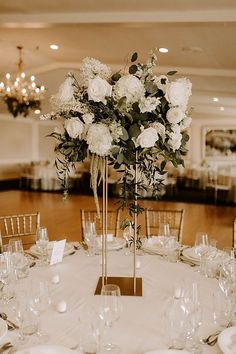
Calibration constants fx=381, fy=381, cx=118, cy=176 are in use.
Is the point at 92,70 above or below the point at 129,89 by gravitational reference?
above

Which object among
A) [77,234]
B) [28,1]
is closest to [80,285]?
[28,1]

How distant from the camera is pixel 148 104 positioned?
1.93 metres

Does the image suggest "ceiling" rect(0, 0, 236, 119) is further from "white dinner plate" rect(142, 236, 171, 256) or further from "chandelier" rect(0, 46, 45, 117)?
"white dinner plate" rect(142, 236, 171, 256)

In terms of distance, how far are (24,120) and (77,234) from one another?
33.1 ft

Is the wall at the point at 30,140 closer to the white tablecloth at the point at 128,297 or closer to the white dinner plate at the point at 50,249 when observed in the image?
the white dinner plate at the point at 50,249

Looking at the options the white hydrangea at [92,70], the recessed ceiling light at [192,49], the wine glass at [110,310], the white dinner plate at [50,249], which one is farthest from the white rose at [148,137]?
the recessed ceiling light at [192,49]

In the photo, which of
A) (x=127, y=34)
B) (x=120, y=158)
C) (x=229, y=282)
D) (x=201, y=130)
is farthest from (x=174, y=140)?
(x=201, y=130)

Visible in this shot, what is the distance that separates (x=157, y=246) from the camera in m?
3.01

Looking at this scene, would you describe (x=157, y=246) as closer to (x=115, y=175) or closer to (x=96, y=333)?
(x=96, y=333)

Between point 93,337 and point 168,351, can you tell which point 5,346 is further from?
point 168,351

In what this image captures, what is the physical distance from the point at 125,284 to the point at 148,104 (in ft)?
3.54

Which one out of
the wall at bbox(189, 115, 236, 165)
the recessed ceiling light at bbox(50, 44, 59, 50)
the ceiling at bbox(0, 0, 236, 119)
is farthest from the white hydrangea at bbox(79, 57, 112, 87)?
the wall at bbox(189, 115, 236, 165)

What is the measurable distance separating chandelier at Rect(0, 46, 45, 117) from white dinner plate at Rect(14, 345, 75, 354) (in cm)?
677

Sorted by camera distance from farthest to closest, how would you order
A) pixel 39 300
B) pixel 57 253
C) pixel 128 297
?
pixel 57 253, pixel 128 297, pixel 39 300
